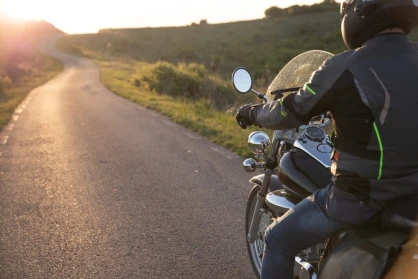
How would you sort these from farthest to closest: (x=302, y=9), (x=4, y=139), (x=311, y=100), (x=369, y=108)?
(x=302, y=9) → (x=4, y=139) → (x=311, y=100) → (x=369, y=108)

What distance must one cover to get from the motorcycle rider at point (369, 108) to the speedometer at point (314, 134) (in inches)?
21.2

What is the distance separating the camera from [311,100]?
81.9 inches

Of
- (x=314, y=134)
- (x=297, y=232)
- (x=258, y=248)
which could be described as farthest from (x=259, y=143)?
(x=258, y=248)

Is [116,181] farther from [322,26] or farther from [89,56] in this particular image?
[322,26]

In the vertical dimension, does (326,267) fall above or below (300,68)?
below

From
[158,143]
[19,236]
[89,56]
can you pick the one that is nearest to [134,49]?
[89,56]

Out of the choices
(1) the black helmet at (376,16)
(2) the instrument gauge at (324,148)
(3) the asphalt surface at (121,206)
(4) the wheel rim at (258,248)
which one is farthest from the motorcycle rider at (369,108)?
(3) the asphalt surface at (121,206)

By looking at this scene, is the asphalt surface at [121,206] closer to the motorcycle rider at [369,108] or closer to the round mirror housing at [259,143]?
the round mirror housing at [259,143]

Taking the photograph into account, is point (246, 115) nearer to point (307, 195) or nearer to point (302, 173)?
point (302, 173)

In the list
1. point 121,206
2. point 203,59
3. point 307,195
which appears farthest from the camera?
point 203,59

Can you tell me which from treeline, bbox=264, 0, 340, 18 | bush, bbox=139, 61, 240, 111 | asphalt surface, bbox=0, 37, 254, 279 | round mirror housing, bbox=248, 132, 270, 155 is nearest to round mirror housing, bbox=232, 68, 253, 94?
round mirror housing, bbox=248, 132, 270, 155

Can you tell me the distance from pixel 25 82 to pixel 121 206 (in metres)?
A: 27.0

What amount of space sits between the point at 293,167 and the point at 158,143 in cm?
653

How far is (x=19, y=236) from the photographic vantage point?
4.55 m
